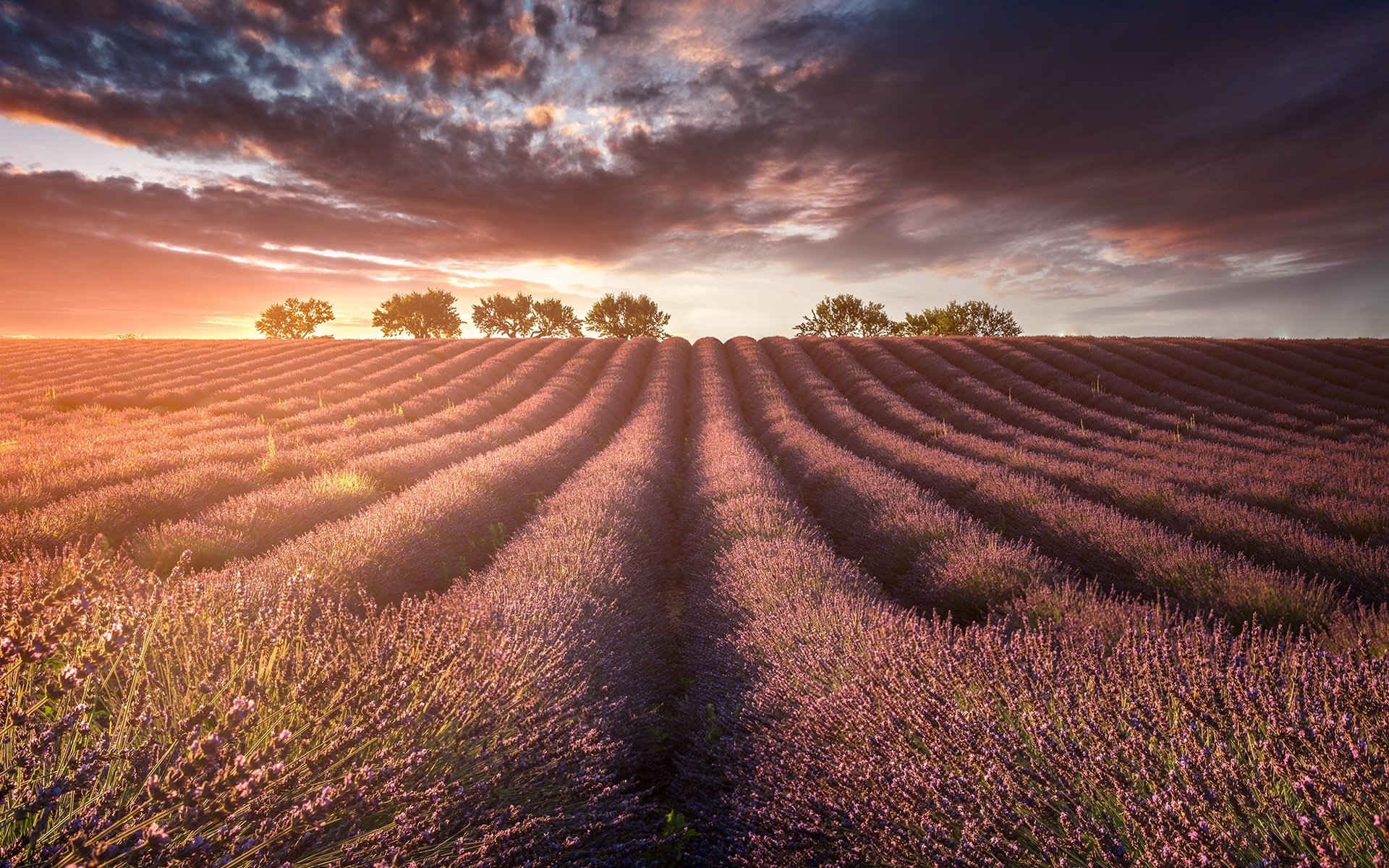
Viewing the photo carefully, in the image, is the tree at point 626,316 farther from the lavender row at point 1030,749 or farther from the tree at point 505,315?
the lavender row at point 1030,749

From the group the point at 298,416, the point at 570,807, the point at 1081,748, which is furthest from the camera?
the point at 298,416

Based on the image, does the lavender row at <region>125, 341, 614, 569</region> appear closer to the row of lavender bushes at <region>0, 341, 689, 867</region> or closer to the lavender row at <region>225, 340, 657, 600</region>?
the lavender row at <region>225, 340, 657, 600</region>

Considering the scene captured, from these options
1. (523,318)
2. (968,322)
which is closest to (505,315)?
(523,318)

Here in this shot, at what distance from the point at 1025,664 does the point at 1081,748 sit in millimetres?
566

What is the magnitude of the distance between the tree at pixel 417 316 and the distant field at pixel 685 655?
41.8 m

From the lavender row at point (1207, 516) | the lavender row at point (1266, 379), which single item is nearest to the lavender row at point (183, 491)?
the lavender row at point (1207, 516)

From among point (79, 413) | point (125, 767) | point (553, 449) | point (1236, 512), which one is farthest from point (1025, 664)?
point (79, 413)

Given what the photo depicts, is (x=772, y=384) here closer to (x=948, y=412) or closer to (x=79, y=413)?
(x=948, y=412)

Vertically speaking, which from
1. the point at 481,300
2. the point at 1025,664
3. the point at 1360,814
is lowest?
the point at 1025,664

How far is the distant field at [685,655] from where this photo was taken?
4.92 feet

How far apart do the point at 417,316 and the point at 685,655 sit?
5094cm

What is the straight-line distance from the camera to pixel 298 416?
10742mm

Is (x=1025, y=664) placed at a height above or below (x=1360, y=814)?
below

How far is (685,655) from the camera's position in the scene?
12.4 ft
